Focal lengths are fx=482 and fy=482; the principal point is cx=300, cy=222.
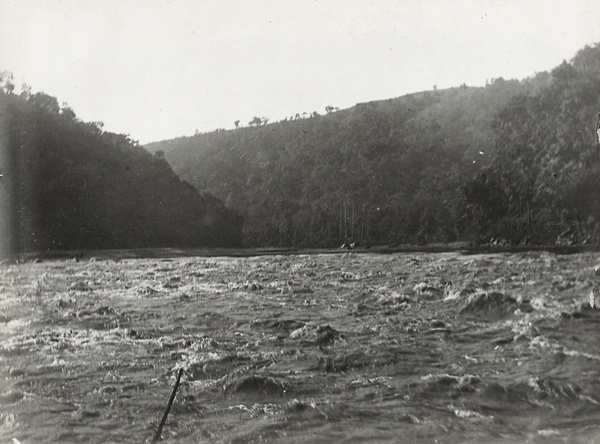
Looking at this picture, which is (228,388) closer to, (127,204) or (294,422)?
(294,422)

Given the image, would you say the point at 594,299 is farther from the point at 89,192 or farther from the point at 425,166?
the point at 89,192

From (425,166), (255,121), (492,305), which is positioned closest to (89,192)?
(255,121)

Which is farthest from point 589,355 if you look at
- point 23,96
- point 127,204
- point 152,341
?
point 23,96

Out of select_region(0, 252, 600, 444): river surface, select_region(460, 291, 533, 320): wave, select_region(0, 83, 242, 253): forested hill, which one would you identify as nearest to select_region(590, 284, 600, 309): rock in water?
select_region(0, 252, 600, 444): river surface

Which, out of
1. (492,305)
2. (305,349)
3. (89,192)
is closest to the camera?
(305,349)

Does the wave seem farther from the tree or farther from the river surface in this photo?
the tree

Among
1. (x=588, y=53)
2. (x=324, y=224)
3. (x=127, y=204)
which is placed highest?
(x=588, y=53)
